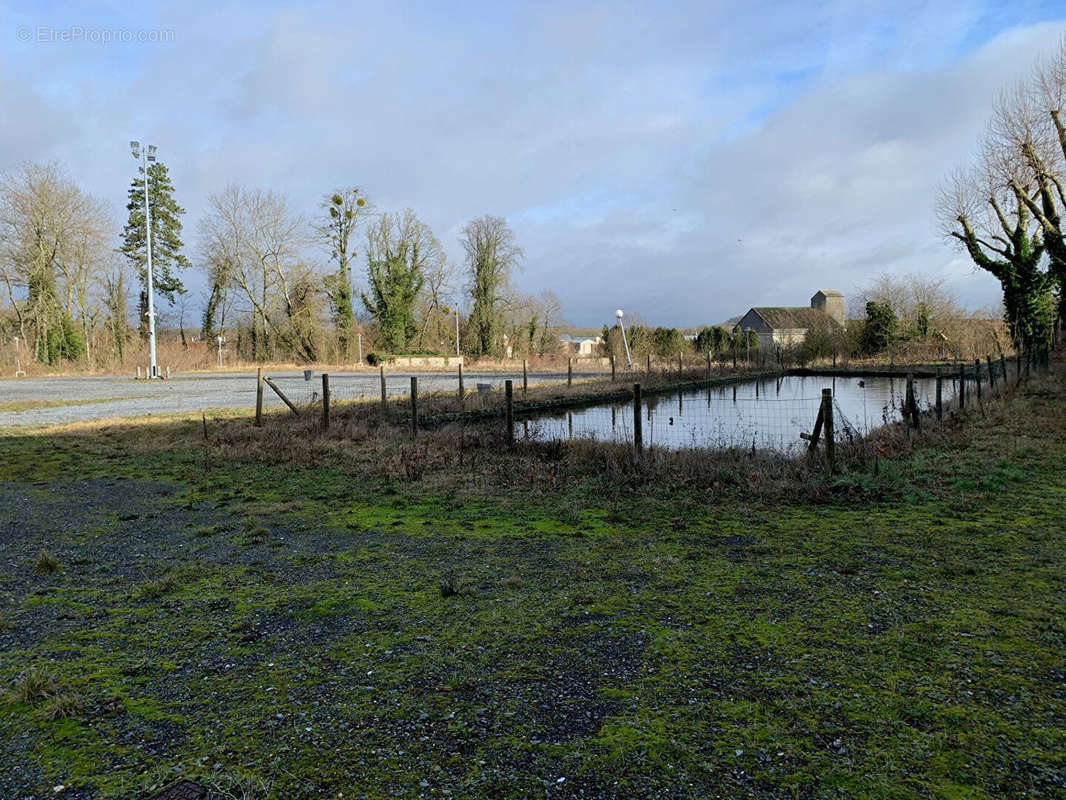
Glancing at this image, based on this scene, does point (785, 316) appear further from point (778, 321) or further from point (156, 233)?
point (156, 233)

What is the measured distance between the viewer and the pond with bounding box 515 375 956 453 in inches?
479

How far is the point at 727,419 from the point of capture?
17109 millimetres

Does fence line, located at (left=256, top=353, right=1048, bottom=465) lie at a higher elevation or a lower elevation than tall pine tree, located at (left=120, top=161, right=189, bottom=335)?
lower

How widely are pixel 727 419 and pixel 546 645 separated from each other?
14591 millimetres

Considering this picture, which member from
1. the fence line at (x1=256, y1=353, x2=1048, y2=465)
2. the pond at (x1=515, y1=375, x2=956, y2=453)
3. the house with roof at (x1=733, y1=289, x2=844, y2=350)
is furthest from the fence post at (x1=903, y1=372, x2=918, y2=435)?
the house with roof at (x1=733, y1=289, x2=844, y2=350)

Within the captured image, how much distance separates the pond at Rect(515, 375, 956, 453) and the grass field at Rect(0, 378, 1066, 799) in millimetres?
4723

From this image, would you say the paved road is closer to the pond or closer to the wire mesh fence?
the wire mesh fence

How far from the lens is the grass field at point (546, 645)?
7.96 feet

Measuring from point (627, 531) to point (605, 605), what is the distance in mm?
1972

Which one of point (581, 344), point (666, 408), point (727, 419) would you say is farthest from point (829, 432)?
point (581, 344)

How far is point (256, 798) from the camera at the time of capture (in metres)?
2.23

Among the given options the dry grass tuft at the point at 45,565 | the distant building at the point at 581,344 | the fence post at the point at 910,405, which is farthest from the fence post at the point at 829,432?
the distant building at the point at 581,344

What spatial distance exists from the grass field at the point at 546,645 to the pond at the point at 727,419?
472 cm

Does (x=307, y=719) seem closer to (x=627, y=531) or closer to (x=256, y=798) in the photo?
(x=256, y=798)
